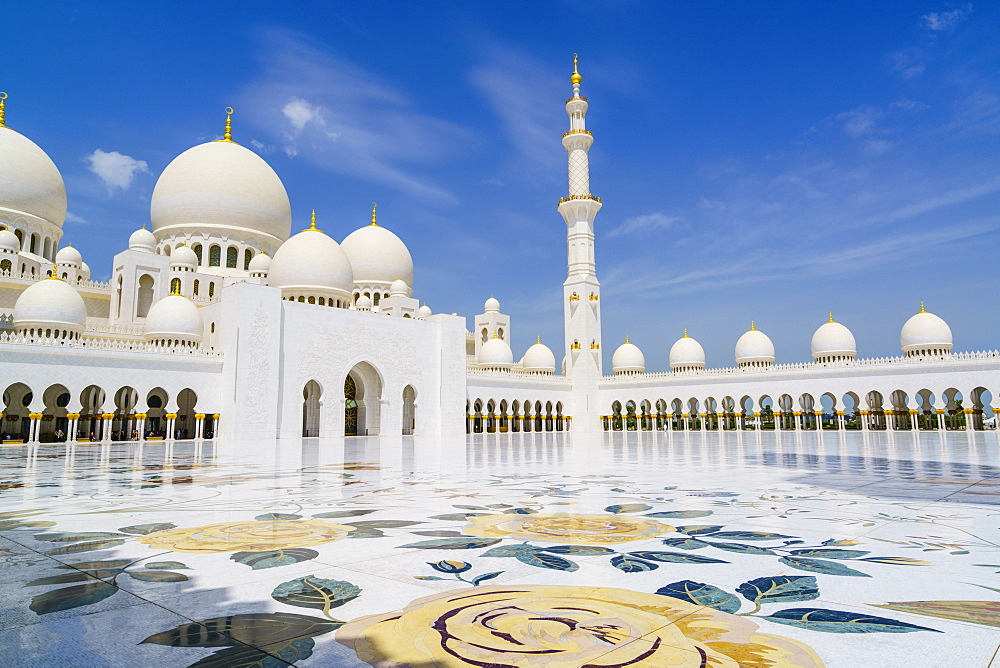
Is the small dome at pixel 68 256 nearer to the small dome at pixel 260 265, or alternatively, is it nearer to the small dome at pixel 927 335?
the small dome at pixel 260 265

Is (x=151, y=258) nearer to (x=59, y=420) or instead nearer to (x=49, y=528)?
(x=59, y=420)

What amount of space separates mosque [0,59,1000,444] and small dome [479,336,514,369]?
87mm

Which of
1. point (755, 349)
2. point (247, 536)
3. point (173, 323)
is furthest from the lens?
point (755, 349)

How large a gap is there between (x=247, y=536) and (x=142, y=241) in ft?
86.3

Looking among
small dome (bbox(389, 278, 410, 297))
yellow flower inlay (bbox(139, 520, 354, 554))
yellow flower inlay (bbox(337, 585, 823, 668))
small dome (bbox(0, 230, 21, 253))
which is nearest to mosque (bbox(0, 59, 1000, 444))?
small dome (bbox(0, 230, 21, 253))

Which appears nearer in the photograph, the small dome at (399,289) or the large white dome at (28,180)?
→ the large white dome at (28,180)

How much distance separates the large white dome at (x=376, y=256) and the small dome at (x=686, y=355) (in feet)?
47.2

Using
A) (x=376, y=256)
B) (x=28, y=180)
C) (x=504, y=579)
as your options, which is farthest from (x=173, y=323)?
(x=504, y=579)

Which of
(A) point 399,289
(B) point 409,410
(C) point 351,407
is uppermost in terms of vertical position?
(A) point 399,289

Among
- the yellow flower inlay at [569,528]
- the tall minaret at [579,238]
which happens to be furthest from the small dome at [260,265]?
the yellow flower inlay at [569,528]

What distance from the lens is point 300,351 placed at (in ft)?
71.3

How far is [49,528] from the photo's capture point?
3.48m

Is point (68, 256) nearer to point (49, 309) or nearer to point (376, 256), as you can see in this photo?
point (49, 309)

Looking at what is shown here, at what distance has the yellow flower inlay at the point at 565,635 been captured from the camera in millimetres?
1577
